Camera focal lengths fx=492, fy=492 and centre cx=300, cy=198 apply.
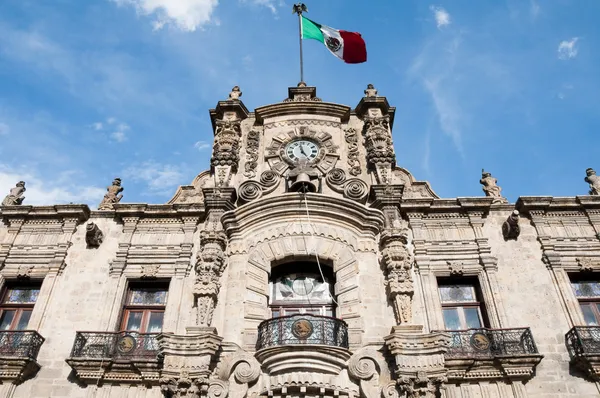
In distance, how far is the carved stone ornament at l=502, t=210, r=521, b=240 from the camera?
43.5ft

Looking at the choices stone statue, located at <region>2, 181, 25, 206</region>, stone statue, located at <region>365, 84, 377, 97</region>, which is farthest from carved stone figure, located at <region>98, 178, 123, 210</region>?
stone statue, located at <region>365, 84, 377, 97</region>

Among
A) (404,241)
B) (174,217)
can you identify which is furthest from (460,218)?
(174,217)

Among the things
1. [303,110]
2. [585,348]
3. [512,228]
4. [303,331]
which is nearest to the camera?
[303,331]

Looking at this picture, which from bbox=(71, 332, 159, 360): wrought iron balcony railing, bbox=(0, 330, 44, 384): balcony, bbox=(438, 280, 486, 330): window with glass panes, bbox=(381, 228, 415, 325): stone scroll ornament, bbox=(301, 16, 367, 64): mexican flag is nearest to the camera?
bbox=(0, 330, 44, 384): balcony

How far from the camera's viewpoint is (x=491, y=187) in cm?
1502

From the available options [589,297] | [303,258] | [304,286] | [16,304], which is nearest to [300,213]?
[303,258]

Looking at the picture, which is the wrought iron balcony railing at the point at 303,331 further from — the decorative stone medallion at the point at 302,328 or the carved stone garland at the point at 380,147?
the carved stone garland at the point at 380,147

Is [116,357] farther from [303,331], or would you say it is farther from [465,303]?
[465,303]

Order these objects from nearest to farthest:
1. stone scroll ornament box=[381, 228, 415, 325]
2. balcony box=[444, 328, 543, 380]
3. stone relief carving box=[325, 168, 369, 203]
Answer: balcony box=[444, 328, 543, 380] → stone scroll ornament box=[381, 228, 415, 325] → stone relief carving box=[325, 168, 369, 203]

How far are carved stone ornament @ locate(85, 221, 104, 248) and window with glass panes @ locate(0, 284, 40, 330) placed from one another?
69.4 inches

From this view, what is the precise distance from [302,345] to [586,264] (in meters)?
7.85

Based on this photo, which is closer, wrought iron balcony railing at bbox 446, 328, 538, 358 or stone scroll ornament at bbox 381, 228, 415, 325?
wrought iron balcony railing at bbox 446, 328, 538, 358

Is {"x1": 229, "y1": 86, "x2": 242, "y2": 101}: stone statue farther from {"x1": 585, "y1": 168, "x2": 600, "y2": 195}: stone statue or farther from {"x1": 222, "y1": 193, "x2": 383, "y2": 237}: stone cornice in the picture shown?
{"x1": 585, "y1": 168, "x2": 600, "y2": 195}: stone statue

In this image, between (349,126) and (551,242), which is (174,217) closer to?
(349,126)
